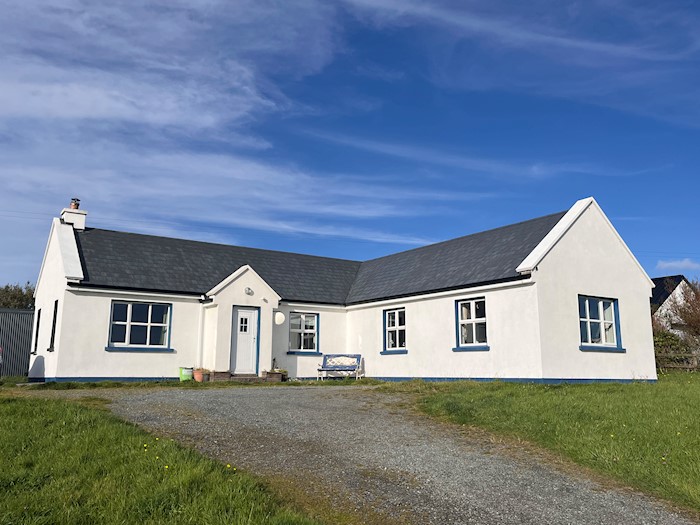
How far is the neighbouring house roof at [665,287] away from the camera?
50250 millimetres

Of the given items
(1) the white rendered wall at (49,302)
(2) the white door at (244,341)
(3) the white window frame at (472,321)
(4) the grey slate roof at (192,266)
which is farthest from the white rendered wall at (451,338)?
(1) the white rendered wall at (49,302)

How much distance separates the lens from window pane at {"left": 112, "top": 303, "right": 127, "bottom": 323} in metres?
21.3

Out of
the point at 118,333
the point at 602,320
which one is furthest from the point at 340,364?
the point at 602,320

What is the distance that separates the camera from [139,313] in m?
22.0

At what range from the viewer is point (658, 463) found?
820 cm

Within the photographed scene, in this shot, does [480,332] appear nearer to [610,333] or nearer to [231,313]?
[610,333]

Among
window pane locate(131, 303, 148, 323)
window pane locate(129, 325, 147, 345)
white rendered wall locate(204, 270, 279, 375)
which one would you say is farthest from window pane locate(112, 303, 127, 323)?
white rendered wall locate(204, 270, 279, 375)

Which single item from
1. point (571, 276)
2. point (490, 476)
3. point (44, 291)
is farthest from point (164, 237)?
point (490, 476)

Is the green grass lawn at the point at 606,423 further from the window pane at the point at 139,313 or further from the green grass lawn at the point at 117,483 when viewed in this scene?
the window pane at the point at 139,313

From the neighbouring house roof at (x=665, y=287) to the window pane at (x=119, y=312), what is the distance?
42895mm

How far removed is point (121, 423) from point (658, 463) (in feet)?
26.3

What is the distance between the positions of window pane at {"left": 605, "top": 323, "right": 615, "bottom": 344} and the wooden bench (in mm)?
9427

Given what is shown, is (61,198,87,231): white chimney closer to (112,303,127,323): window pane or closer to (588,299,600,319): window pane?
(112,303,127,323): window pane

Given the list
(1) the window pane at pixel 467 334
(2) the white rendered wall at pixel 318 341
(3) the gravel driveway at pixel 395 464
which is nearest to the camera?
(3) the gravel driveway at pixel 395 464
